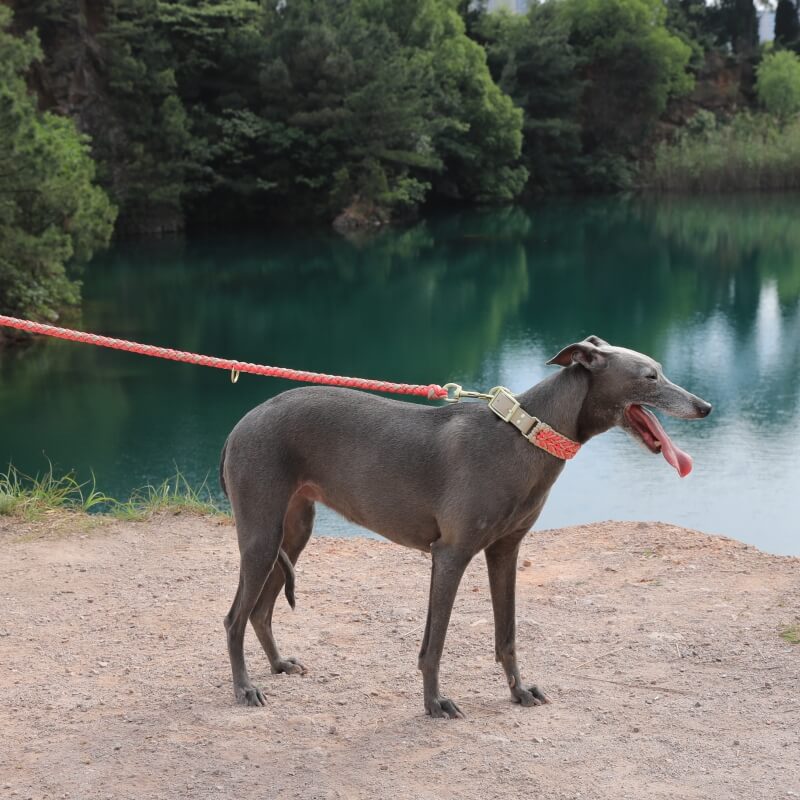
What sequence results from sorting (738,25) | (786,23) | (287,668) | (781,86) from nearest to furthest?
(287,668) < (781,86) < (738,25) < (786,23)

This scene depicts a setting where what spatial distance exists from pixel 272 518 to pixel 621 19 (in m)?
50.5

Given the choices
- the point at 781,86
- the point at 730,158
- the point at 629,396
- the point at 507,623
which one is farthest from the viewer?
the point at 781,86

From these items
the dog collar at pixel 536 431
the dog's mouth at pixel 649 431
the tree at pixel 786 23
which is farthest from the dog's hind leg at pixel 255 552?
the tree at pixel 786 23

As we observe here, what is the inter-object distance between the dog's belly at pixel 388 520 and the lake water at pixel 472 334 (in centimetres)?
175

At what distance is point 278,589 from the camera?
450cm

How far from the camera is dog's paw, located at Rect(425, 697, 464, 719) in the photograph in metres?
4.05

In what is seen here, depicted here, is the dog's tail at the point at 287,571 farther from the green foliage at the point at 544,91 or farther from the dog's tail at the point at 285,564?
the green foliage at the point at 544,91

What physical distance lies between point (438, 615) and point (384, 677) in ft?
2.02

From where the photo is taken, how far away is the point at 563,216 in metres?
42.2

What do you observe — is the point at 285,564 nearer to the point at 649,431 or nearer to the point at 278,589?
the point at 278,589

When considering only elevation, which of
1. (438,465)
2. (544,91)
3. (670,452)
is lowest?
(438,465)

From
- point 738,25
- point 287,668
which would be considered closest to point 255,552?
point 287,668

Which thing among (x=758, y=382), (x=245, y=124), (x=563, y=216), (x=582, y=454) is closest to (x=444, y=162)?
(x=563, y=216)

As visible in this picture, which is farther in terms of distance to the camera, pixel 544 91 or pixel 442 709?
pixel 544 91
